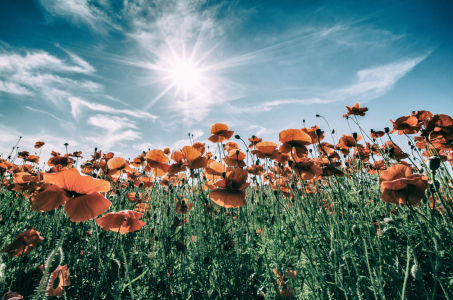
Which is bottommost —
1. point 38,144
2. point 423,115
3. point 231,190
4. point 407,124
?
point 231,190

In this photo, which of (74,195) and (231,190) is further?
(231,190)

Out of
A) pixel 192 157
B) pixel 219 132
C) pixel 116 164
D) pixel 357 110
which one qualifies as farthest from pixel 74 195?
Result: pixel 357 110

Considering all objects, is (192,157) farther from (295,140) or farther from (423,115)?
(423,115)

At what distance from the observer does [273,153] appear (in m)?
1.93

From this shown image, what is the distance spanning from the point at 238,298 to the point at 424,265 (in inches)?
68.1

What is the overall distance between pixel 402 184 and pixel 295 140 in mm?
814

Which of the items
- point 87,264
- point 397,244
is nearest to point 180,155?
point 87,264


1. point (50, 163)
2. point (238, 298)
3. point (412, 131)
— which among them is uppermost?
point (50, 163)

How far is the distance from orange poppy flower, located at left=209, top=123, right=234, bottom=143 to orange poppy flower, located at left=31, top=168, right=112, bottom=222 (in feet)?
4.90

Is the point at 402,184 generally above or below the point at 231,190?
below

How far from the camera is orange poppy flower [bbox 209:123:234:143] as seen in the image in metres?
2.37

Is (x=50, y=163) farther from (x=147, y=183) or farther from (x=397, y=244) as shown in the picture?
(x=397, y=244)

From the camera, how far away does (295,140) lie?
5.93ft

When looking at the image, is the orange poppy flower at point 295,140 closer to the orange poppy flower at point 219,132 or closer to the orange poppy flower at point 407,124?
the orange poppy flower at point 219,132
